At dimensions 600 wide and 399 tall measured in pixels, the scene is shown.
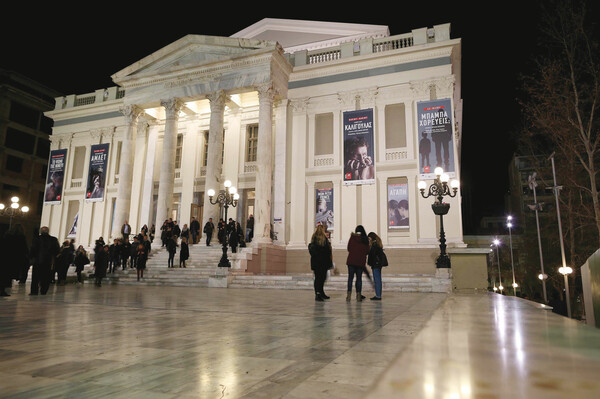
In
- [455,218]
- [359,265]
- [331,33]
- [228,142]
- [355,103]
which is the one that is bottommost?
[359,265]

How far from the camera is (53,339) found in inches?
153

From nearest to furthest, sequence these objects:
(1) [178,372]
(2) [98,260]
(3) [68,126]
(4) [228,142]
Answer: (1) [178,372] < (2) [98,260] < (4) [228,142] < (3) [68,126]

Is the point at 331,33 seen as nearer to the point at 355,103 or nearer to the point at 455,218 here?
the point at 355,103

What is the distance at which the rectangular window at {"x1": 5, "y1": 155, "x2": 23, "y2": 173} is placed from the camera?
36.7m

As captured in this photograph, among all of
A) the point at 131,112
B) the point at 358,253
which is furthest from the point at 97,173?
the point at 358,253

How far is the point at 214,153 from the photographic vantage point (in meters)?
21.8

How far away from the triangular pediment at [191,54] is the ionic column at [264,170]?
105 inches

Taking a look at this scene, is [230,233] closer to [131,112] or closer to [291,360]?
[131,112]

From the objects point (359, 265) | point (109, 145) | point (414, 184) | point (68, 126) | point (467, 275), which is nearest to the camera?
point (359, 265)

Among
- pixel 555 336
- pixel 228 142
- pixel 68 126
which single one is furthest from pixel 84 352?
pixel 68 126

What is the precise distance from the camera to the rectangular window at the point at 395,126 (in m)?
21.8

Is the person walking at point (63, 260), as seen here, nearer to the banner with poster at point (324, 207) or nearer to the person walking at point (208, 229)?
the person walking at point (208, 229)

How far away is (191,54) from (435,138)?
15.6m

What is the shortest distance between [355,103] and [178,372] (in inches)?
837
